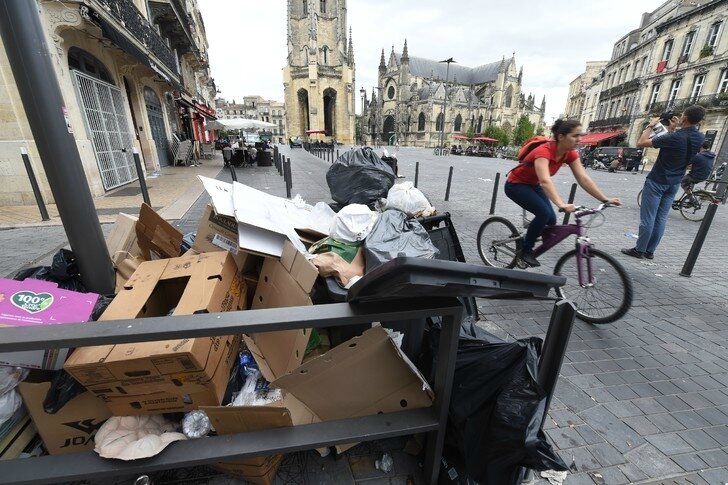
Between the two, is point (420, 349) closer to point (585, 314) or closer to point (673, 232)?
point (585, 314)

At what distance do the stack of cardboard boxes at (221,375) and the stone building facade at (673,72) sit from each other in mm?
32457

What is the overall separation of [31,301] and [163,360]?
0.82 m

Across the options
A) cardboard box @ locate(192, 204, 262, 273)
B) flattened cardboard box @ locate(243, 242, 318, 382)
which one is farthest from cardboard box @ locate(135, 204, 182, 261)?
flattened cardboard box @ locate(243, 242, 318, 382)

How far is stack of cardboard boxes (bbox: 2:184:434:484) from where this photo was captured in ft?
4.63

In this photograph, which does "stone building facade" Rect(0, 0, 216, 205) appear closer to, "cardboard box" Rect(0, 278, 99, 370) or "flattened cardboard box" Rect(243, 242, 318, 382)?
"cardboard box" Rect(0, 278, 99, 370)

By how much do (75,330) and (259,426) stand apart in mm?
846

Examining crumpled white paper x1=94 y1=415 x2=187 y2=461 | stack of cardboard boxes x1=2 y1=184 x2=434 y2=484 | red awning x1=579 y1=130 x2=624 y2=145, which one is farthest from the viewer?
red awning x1=579 y1=130 x2=624 y2=145

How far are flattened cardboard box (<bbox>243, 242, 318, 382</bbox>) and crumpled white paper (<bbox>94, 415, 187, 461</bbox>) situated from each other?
542 mm

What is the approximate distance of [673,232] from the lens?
252 inches

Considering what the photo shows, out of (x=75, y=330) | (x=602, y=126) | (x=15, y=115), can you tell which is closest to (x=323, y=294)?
(x=75, y=330)

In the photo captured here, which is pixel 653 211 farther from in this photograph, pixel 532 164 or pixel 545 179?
pixel 545 179

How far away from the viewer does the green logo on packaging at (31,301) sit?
60.4 inches

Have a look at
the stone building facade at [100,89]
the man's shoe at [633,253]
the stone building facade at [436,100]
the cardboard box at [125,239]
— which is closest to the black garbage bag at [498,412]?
the cardboard box at [125,239]

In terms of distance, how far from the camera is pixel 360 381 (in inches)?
61.4
